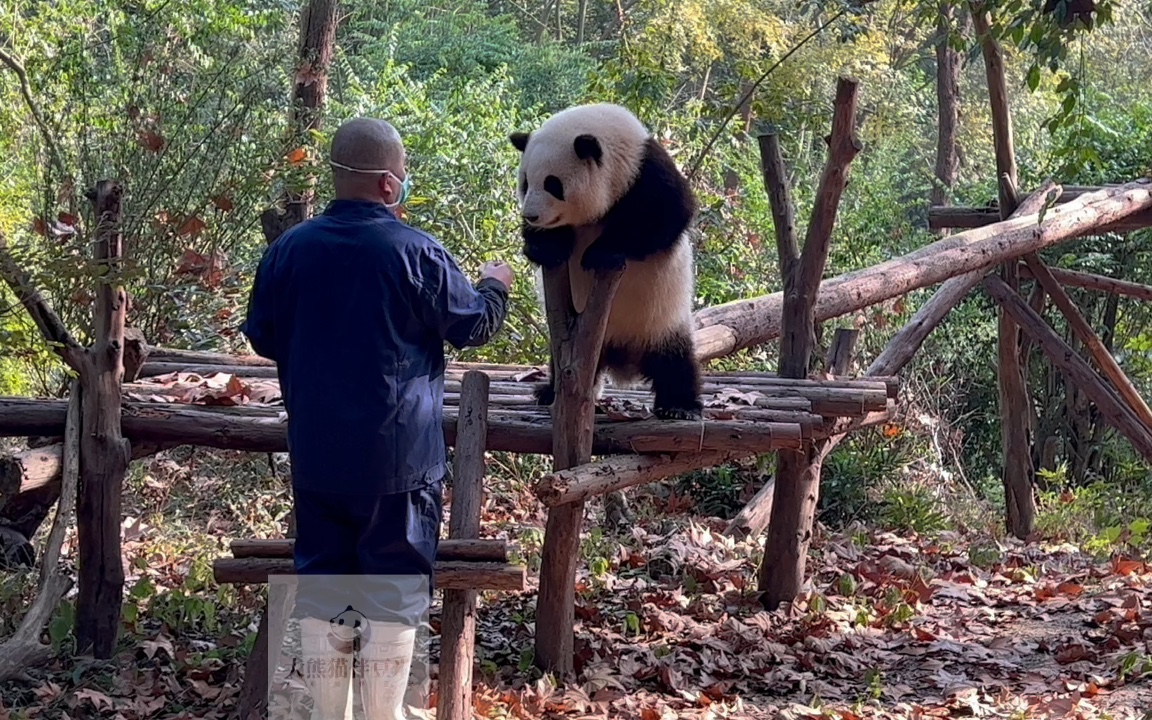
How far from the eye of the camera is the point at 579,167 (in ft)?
14.5

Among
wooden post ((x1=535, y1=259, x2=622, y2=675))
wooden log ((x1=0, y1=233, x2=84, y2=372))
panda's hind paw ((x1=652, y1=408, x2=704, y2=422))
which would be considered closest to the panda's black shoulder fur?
wooden post ((x1=535, y1=259, x2=622, y2=675))

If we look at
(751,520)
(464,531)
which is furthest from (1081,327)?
(464,531)

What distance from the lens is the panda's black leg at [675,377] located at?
15.4ft

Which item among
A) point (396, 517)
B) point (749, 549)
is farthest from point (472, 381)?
point (749, 549)

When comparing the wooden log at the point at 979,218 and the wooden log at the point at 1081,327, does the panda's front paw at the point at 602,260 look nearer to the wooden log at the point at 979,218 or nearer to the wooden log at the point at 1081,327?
the wooden log at the point at 1081,327

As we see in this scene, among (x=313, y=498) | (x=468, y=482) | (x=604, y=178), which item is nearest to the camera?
(x=313, y=498)

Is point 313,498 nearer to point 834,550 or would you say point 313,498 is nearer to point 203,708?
point 203,708

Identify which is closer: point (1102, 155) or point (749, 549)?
point (749, 549)

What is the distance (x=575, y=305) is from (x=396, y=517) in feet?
5.35

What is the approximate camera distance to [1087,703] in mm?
4477

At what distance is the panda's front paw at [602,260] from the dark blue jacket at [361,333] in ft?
2.98

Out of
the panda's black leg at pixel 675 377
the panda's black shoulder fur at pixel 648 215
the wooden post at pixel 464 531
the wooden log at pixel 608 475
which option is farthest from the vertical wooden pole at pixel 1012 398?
the wooden post at pixel 464 531

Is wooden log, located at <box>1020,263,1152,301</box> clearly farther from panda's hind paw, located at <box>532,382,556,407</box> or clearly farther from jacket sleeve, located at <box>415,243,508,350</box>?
jacket sleeve, located at <box>415,243,508,350</box>

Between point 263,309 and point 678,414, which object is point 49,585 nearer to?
point 263,309
